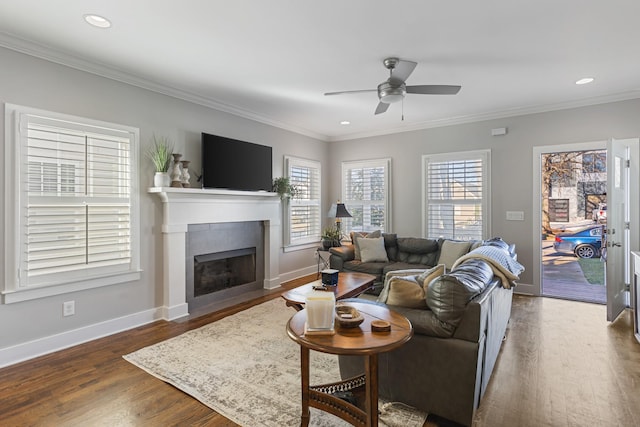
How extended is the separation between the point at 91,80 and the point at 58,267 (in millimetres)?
1845

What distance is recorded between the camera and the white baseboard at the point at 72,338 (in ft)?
9.25

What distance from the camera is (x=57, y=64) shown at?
3.08 metres

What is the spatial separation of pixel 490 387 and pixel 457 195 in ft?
11.6

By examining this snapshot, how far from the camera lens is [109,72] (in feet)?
11.2

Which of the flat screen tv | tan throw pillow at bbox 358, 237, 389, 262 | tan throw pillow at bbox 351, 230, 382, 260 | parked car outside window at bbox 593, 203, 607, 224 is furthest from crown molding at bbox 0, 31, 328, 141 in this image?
parked car outside window at bbox 593, 203, 607, 224

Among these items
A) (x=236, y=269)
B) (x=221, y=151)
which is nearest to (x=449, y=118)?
(x=221, y=151)

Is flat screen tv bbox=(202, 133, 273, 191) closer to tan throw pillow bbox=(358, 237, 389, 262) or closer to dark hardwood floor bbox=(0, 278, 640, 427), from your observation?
tan throw pillow bbox=(358, 237, 389, 262)

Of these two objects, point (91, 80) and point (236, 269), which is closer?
point (91, 80)

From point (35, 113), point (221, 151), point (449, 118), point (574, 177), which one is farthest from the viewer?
point (574, 177)

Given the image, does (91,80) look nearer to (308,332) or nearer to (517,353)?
(308,332)

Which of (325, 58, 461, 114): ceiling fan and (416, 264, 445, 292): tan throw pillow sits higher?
(325, 58, 461, 114): ceiling fan

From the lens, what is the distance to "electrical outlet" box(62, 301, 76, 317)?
3.12m

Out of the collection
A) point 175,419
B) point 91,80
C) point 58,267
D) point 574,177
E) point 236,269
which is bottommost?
point 175,419

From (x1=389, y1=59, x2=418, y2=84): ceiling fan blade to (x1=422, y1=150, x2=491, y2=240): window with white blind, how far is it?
2.76m
